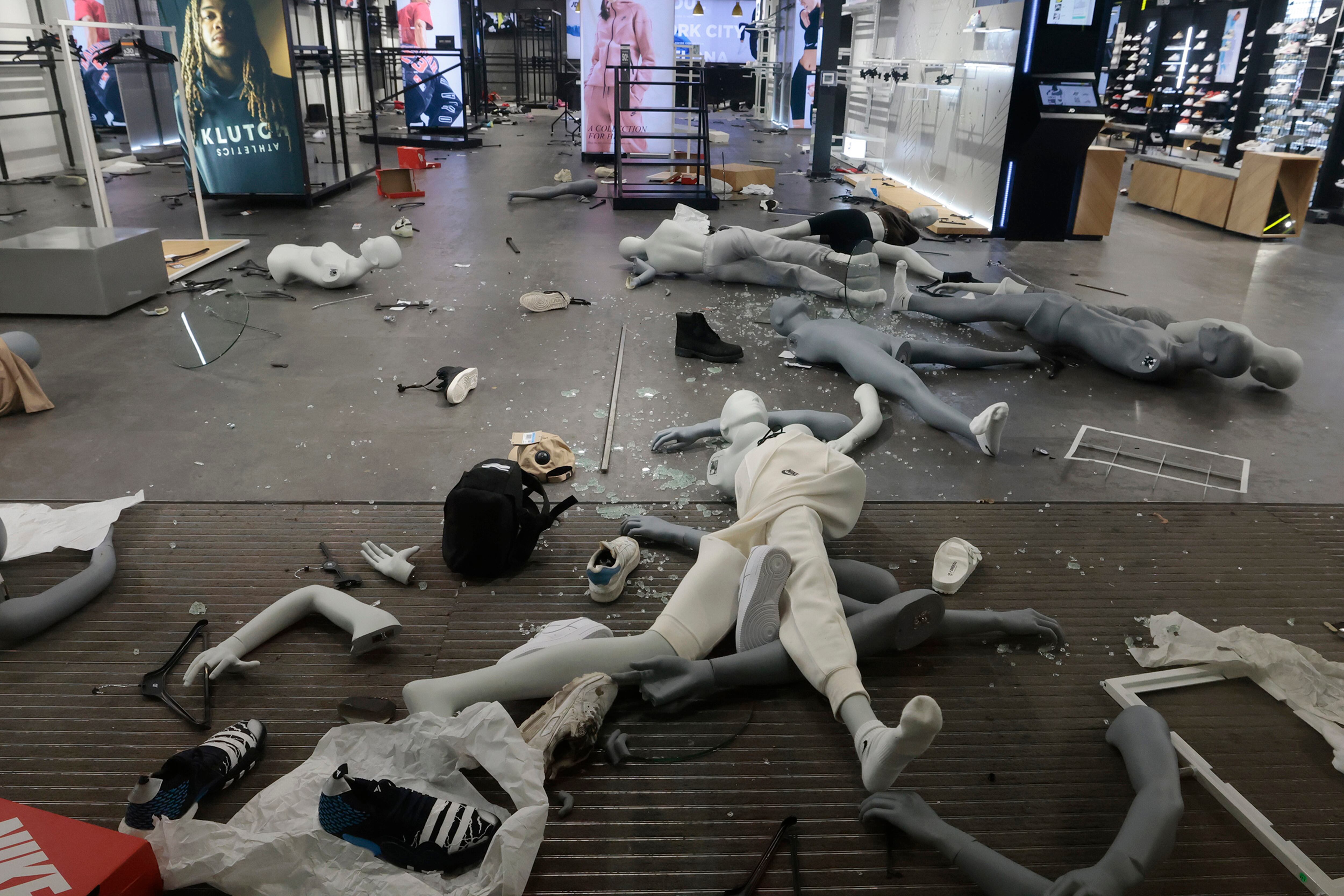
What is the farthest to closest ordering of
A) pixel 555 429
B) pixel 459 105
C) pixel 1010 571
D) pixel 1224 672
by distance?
1. pixel 459 105
2. pixel 555 429
3. pixel 1010 571
4. pixel 1224 672

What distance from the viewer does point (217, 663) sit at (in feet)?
7.18

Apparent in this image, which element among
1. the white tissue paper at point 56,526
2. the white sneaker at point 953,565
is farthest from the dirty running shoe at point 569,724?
the white tissue paper at point 56,526

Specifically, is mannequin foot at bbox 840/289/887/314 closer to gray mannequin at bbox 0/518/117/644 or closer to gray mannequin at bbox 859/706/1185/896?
gray mannequin at bbox 859/706/1185/896

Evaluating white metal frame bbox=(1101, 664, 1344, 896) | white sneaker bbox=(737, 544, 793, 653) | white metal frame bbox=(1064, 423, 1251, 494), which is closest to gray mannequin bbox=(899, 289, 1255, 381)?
white metal frame bbox=(1064, 423, 1251, 494)

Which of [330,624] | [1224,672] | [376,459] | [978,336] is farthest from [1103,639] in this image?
[978,336]

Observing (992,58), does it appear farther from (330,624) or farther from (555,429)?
(330,624)

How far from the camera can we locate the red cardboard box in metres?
1.41

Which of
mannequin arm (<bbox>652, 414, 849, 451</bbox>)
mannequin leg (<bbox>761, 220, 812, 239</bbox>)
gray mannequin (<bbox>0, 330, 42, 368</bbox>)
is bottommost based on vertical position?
mannequin arm (<bbox>652, 414, 849, 451</bbox>)

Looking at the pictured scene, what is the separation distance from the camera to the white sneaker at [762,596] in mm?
2172

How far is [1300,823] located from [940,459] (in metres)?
1.86

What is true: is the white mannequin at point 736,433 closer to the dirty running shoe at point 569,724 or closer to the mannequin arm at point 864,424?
the mannequin arm at point 864,424

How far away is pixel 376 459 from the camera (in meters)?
3.42

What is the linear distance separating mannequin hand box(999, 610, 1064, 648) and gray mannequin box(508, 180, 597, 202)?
300 inches

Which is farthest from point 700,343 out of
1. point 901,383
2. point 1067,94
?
point 1067,94
